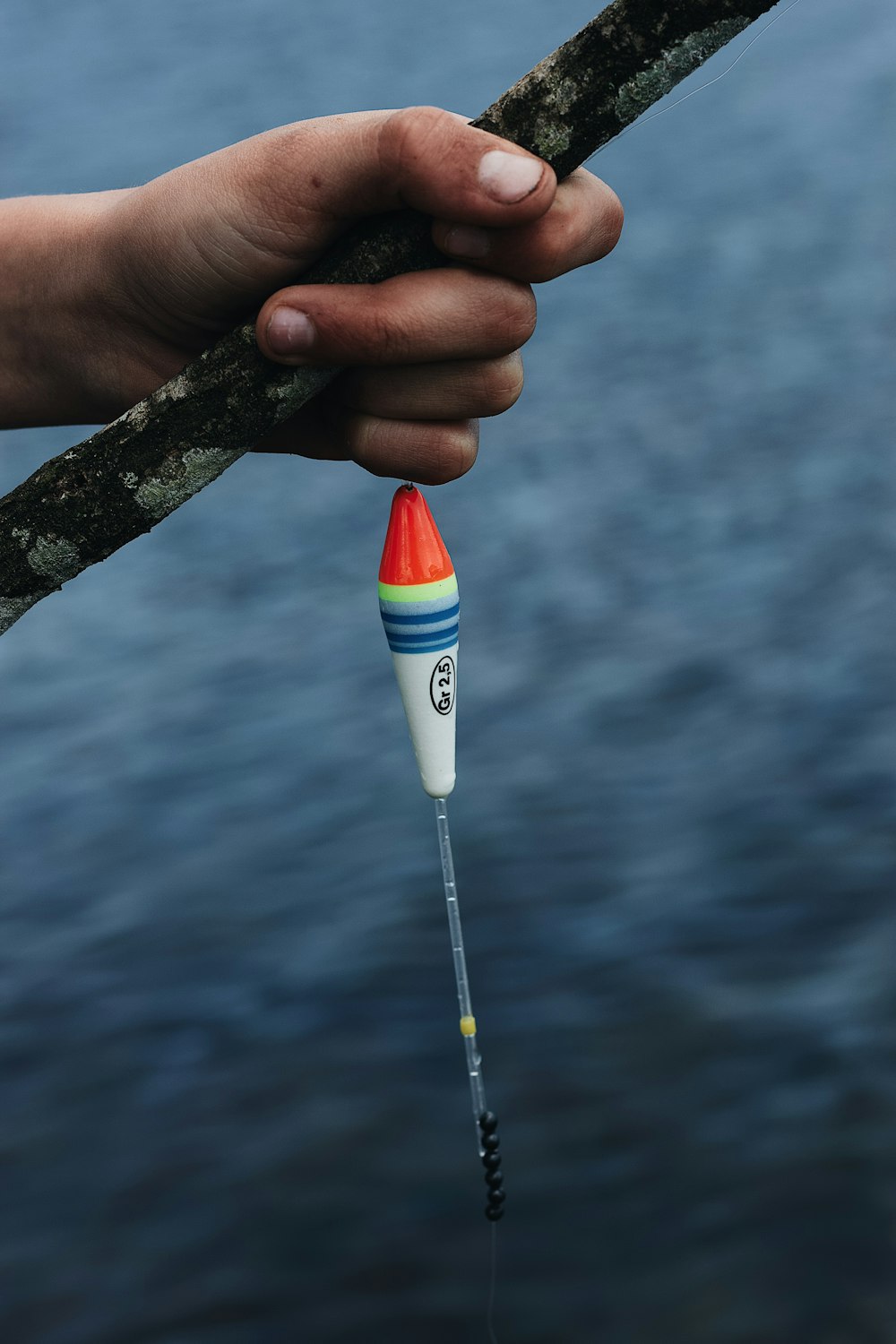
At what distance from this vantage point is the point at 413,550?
2041mm

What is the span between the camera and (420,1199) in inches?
150

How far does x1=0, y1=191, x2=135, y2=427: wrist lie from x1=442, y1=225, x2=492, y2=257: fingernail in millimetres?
986

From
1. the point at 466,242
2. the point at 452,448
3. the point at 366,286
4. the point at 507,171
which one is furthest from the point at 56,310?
the point at 507,171

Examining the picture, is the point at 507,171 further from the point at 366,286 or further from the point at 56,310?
the point at 56,310

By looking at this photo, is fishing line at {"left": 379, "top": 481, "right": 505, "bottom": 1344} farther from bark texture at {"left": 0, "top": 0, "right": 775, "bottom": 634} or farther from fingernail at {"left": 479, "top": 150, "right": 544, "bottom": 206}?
fingernail at {"left": 479, "top": 150, "right": 544, "bottom": 206}

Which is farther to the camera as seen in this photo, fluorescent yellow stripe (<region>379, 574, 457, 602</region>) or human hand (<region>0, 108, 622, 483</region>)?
fluorescent yellow stripe (<region>379, 574, 457, 602</region>)

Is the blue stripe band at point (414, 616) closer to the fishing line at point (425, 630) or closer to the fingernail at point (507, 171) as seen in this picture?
the fishing line at point (425, 630)

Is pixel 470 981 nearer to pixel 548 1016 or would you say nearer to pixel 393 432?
pixel 548 1016

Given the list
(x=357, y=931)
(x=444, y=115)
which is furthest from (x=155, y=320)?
(x=357, y=931)

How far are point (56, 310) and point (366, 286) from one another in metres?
1.11

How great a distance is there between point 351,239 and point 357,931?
3235 millimetres

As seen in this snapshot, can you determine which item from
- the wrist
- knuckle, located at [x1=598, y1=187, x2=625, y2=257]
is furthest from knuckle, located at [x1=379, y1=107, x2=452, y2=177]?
the wrist

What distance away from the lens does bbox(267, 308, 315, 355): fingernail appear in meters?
1.76

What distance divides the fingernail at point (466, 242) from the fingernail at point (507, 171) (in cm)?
11
